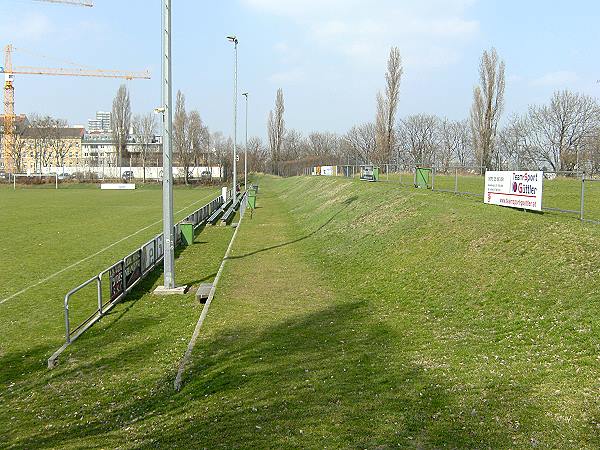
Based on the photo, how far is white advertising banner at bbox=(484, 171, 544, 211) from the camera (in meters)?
14.9

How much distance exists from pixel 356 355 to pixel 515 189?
10.2m

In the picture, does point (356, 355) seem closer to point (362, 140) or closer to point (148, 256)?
point (148, 256)

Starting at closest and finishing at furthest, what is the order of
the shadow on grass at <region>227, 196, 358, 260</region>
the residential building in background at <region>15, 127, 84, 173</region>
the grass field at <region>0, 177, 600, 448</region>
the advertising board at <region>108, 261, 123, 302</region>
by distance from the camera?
the grass field at <region>0, 177, 600, 448</region>
the advertising board at <region>108, 261, 123, 302</region>
the shadow on grass at <region>227, 196, 358, 260</region>
the residential building in background at <region>15, 127, 84, 173</region>

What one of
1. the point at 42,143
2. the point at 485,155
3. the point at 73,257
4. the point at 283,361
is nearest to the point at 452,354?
the point at 283,361

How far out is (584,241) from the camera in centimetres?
1055

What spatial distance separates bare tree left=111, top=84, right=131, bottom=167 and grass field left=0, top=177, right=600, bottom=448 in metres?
89.0

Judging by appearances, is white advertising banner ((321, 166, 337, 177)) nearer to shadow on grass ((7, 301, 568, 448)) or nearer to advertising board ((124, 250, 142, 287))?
advertising board ((124, 250, 142, 287))

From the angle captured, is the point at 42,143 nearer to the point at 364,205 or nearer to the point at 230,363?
the point at 364,205

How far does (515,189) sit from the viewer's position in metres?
16.1

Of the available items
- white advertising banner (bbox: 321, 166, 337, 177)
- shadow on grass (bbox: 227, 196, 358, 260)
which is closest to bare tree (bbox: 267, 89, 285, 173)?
white advertising banner (bbox: 321, 166, 337, 177)

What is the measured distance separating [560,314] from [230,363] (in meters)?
4.93

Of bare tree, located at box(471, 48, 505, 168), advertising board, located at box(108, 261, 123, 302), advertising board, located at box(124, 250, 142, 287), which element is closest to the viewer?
advertising board, located at box(108, 261, 123, 302)

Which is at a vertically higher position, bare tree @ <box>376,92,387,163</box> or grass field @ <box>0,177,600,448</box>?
bare tree @ <box>376,92,387,163</box>

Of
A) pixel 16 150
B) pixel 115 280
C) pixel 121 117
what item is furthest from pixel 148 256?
pixel 16 150
